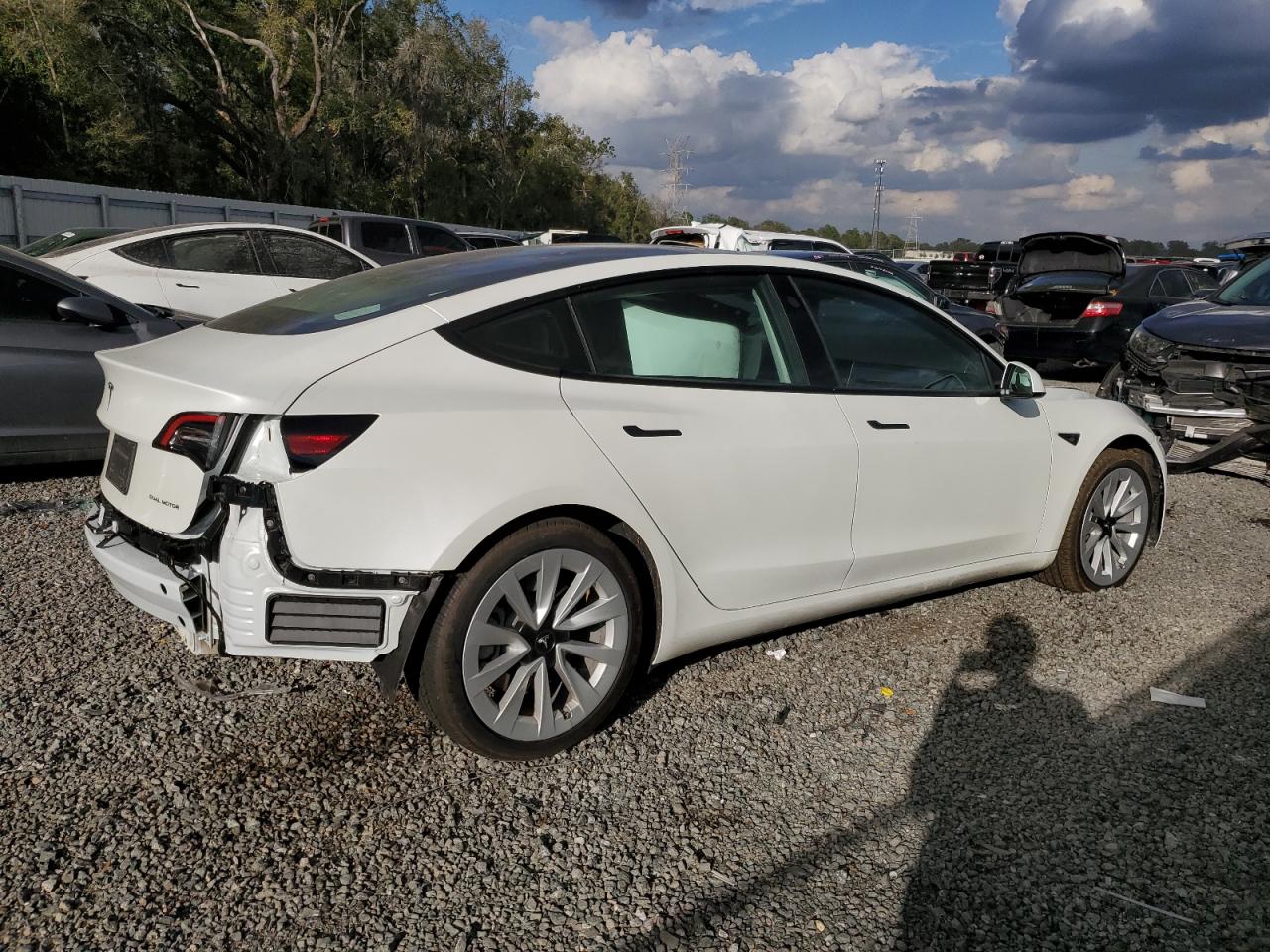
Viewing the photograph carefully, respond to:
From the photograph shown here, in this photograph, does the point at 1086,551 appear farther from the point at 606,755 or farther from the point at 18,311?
the point at 18,311

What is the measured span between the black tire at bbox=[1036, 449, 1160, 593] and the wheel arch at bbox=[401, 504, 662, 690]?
2.35m

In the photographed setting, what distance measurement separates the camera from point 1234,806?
3.00 m

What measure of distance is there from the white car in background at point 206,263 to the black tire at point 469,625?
305 inches

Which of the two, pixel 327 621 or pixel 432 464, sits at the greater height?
pixel 432 464

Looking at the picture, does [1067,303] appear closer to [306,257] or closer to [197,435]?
[306,257]

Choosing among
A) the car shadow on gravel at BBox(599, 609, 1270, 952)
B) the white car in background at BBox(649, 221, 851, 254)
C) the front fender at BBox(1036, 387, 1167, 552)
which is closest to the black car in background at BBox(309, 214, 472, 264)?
the white car in background at BBox(649, 221, 851, 254)

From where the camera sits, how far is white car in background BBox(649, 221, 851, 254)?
1788 centimetres

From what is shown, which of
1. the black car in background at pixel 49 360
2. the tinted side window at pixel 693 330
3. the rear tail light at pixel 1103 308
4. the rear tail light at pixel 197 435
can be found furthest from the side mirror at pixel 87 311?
the rear tail light at pixel 1103 308

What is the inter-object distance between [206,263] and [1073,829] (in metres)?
9.76

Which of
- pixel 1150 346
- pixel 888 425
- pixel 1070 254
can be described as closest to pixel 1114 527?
pixel 888 425

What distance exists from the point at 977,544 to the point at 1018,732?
1.00 m

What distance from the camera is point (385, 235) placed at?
16.2 m

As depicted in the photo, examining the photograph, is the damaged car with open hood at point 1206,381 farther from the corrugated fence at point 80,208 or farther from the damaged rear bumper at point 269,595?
the corrugated fence at point 80,208

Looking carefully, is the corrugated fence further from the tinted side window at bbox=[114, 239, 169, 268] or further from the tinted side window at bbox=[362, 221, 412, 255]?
the tinted side window at bbox=[114, 239, 169, 268]
